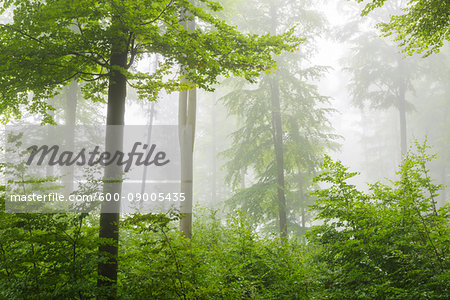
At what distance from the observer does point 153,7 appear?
11.6 feet

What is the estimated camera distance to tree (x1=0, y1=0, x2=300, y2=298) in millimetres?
3428

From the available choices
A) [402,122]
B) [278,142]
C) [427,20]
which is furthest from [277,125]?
[402,122]

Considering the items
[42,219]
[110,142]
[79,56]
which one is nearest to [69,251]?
[42,219]

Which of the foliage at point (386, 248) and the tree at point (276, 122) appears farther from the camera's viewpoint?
the tree at point (276, 122)

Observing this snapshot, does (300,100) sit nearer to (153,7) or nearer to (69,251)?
(153,7)

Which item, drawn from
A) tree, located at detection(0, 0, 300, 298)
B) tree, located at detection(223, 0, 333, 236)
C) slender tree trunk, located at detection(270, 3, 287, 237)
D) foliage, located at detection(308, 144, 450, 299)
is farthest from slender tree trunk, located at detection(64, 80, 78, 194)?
foliage, located at detection(308, 144, 450, 299)

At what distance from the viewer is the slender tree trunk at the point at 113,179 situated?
12.5 ft

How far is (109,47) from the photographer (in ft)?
12.9

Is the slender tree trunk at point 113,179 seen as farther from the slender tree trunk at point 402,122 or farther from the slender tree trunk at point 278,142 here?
the slender tree trunk at point 402,122

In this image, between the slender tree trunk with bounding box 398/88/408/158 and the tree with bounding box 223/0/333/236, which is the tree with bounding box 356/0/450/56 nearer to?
the tree with bounding box 223/0/333/236

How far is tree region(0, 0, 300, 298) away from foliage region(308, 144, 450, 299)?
229 centimetres

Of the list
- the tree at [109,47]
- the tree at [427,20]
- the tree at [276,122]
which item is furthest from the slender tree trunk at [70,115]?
the tree at [427,20]

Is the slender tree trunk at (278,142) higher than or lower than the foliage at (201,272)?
higher

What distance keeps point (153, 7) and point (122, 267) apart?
363 cm
